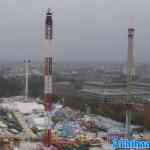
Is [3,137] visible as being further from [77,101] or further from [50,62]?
[77,101]

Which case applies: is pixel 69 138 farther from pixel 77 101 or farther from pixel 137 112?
pixel 77 101

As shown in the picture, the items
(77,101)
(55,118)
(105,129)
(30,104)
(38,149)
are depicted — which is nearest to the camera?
(38,149)

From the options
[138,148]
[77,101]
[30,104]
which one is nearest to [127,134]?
[138,148]

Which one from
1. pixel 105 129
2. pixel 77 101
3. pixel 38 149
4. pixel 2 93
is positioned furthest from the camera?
pixel 2 93

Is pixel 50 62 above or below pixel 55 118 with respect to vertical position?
above

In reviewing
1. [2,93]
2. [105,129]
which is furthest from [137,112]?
[2,93]

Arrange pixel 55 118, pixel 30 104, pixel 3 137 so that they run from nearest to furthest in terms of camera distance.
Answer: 1. pixel 3 137
2. pixel 55 118
3. pixel 30 104

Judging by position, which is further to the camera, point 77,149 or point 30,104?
point 30,104

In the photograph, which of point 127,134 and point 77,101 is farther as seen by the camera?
point 77,101

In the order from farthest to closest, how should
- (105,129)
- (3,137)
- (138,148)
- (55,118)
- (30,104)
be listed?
(30,104)
(55,118)
(105,129)
(3,137)
(138,148)
